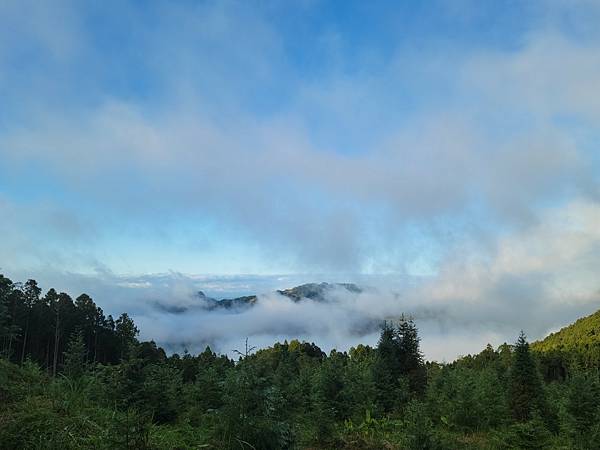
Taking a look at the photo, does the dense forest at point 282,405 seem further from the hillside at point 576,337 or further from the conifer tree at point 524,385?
the hillside at point 576,337

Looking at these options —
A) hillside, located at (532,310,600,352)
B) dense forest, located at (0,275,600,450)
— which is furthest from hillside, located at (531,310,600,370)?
dense forest, located at (0,275,600,450)

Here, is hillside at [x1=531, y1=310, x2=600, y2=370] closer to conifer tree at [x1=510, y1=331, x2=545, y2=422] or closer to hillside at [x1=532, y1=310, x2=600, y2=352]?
hillside at [x1=532, y1=310, x2=600, y2=352]

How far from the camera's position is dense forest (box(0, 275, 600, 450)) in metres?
5.69

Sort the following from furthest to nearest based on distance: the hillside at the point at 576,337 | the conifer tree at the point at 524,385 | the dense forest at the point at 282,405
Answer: the hillside at the point at 576,337
the conifer tree at the point at 524,385
the dense forest at the point at 282,405

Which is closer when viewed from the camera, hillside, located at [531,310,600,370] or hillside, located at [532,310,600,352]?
hillside, located at [531,310,600,370]

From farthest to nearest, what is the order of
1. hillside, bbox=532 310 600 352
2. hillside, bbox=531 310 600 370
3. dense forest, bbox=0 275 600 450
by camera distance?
1. hillside, bbox=532 310 600 352
2. hillside, bbox=531 310 600 370
3. dense forest, bbox=0 275 600 450

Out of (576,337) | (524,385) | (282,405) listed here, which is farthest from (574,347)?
(282,405)

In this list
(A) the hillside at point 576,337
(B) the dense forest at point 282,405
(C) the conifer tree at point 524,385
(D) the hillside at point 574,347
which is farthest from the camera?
(A) the hillside at point 576,337

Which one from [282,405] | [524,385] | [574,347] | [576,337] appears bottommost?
[574,347]

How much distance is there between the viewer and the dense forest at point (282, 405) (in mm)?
5688

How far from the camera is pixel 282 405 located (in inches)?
253

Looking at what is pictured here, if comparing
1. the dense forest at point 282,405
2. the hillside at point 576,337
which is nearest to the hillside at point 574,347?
the hillside at point 576,337

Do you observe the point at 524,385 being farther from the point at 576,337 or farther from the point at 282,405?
the point at 576,337

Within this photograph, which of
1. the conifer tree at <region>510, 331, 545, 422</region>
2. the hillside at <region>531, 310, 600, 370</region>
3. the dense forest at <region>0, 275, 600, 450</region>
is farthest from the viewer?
the hillside at <region>531, 310, 600, 370</region>
